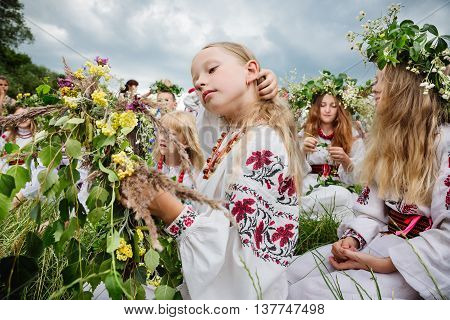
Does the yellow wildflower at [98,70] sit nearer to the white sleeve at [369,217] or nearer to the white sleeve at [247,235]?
the white sleeve at [247,235]

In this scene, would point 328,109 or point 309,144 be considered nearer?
point 309,144

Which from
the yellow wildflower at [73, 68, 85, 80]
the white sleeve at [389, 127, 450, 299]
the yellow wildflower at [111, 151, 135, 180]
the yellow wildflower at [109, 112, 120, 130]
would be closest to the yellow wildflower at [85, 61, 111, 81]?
the yellow wildflower at [73, 68, 85, 80]

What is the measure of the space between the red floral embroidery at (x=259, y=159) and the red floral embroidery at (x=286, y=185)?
72mm

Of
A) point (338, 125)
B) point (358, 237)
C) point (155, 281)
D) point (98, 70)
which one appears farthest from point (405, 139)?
point (338, 125)

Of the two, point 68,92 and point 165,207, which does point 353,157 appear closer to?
point 165,207

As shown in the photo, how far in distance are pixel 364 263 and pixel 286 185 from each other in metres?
0.49

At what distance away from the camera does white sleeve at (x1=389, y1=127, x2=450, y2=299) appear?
124 cm

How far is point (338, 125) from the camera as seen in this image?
414cm

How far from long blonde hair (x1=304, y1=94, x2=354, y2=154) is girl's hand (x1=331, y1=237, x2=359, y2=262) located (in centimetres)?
259

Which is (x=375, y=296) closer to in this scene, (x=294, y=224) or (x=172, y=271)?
(x=294, y=224)

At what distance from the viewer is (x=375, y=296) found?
129 centimetres

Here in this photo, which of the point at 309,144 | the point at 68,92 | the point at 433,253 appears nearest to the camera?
the point at 68,92

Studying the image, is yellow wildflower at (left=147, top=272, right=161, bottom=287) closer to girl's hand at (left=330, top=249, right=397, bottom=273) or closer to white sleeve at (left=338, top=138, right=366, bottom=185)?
girl's hand at (left=330, top=249, right=397, bottom=273)

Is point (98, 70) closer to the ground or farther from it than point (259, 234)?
farther from it
